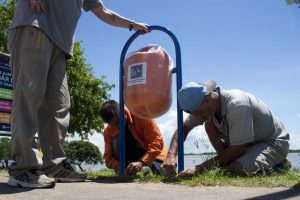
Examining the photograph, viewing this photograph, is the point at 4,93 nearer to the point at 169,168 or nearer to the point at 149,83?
the point at 149,83

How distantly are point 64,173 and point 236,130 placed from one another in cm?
145

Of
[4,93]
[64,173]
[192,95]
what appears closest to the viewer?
[64,173]

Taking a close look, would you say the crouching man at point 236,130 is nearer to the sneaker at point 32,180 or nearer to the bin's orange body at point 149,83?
the bin's orange body at point 149,83

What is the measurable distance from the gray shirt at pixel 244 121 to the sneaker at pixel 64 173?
1238 mm

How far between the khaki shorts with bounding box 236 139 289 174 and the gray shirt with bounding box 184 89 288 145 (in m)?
0.08

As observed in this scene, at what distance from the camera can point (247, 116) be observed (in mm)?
3262

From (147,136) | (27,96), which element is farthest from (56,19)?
(147,136)

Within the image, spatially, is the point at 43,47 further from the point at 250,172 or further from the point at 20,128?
the point at 250,172

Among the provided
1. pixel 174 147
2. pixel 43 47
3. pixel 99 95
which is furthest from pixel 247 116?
pixel 99 95

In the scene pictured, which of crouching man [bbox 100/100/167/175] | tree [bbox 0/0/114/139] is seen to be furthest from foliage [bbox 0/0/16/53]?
crouching man [bbox 100/100/167/175]

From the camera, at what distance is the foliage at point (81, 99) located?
20297mm

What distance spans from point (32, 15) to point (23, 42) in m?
0.22

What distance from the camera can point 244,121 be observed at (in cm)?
325

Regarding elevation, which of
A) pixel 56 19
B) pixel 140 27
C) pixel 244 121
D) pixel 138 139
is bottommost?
pixel 138 139
